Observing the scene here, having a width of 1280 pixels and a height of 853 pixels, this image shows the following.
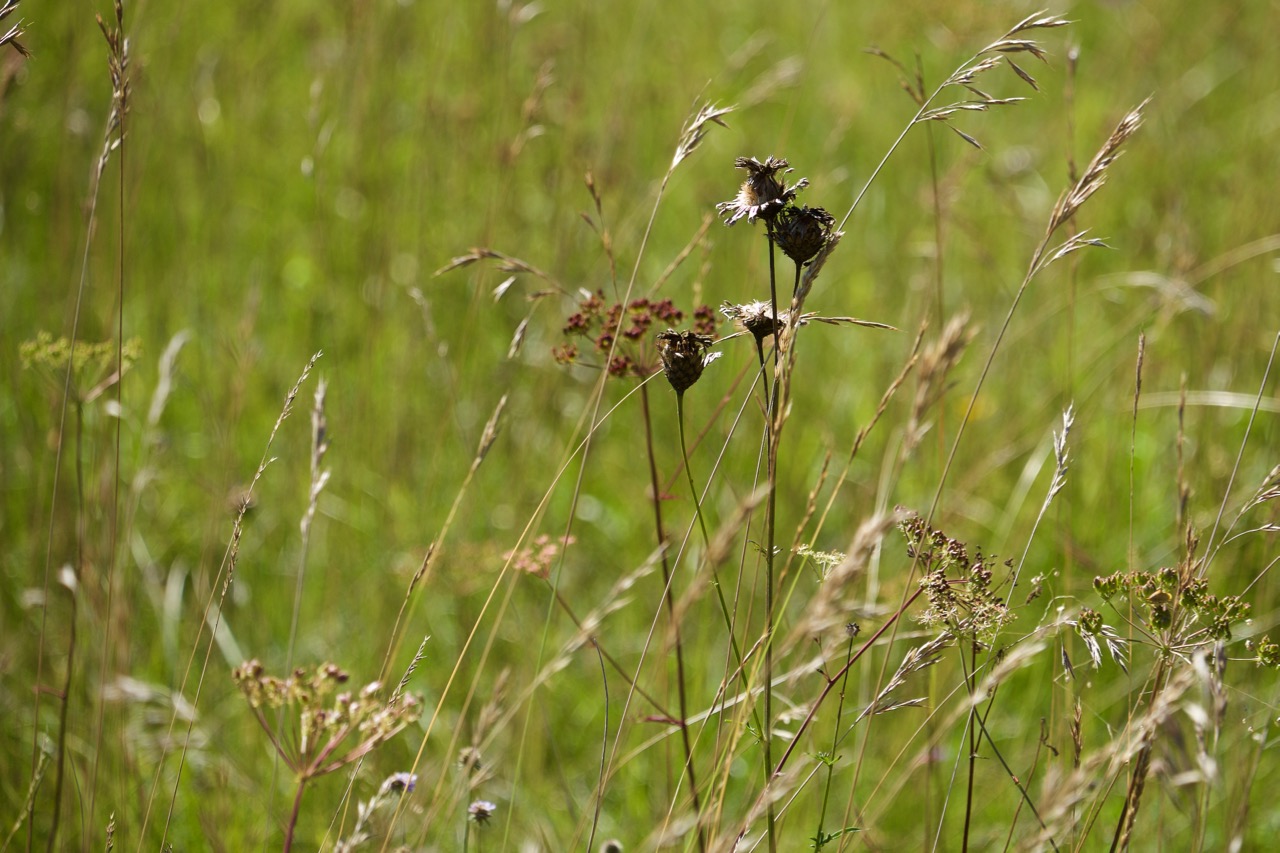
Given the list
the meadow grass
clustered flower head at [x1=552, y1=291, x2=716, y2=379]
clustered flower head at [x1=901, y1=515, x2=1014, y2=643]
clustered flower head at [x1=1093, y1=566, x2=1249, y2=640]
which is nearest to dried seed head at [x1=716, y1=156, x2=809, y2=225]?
the meadow grass

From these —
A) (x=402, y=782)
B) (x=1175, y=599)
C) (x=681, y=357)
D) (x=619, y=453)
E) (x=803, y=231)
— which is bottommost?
(x=402, y=782)

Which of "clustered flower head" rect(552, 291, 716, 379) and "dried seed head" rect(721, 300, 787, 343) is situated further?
"clustered flower head" rect(552, 291, 716, 379)

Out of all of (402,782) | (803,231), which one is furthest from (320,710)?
(803,231)

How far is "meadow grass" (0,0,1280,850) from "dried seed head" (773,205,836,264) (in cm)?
3

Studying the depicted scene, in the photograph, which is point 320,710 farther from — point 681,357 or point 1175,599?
point 1175,599

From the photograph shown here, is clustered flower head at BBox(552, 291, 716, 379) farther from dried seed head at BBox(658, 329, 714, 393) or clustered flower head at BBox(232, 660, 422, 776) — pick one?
clustered flower head at BBox(232, 660, 422, 776)

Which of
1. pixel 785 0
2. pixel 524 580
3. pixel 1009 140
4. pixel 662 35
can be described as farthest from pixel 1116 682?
pixel 785 0

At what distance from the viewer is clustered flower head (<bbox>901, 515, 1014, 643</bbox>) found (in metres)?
1.30

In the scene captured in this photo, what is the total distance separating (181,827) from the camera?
2.17 metres

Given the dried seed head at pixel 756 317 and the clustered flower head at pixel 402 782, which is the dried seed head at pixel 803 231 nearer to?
the dried seed head at pixel 756 317

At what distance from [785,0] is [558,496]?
161 inches

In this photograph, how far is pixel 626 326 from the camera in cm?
166

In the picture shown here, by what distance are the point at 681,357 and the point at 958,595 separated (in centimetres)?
49

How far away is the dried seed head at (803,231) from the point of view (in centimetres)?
129
